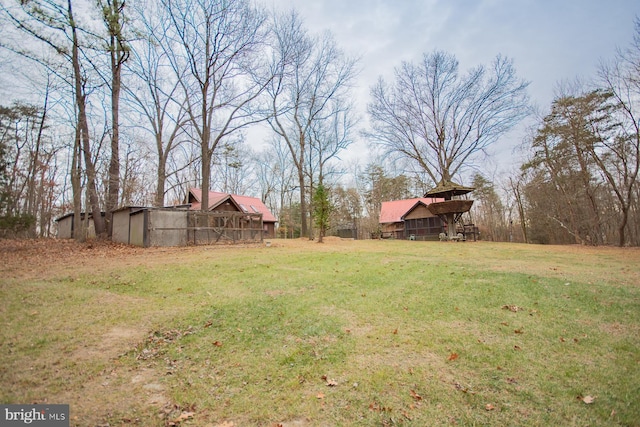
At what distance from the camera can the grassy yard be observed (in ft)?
8.63

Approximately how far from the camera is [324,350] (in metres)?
3.71

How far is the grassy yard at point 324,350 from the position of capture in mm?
2629

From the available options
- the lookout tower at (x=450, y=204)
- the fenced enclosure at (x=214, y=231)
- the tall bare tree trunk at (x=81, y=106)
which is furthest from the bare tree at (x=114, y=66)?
the lookout tower at (x=450, y=204)

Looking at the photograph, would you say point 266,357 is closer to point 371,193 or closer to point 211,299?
point 211,299

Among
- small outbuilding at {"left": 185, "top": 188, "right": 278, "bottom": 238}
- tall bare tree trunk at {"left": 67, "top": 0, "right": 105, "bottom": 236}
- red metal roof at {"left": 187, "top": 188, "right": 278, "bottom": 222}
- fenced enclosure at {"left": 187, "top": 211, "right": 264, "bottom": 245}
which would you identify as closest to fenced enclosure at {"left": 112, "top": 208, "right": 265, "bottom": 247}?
fenced enclosure at {"left": 187, "top": 211, "right": 264, "bottom": 245}

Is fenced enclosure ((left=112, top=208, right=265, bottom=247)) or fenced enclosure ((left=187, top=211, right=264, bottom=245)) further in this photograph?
fenced enclosure ((left=187, top=211, right=264, bottom=245))

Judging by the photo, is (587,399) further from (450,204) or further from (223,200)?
(223,200)

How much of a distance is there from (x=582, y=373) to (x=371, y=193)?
134 feet

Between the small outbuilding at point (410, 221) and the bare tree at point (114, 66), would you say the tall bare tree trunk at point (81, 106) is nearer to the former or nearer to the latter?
the bare tree at point (114, 66)

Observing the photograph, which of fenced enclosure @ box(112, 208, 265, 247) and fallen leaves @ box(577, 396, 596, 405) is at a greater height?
fenced enclosure @ box(112, 208, 265, 247)

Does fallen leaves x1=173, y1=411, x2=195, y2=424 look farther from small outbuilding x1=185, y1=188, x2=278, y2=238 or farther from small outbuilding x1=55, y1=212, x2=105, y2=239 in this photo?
small outbuilding x1=55, y1=212, x2=105, y2=239

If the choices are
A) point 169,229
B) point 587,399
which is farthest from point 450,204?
point 587,399

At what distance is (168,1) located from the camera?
15734 mm

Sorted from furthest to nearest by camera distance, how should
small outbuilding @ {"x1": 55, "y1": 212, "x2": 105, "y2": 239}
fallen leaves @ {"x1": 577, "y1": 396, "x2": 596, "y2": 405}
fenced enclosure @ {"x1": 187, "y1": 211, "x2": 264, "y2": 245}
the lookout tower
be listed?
small outbuilding @ {"x1": 55, "y1": 212, "x2": 105, "y2": 239} → the lookout tower → fenced enclosure @ {"x1": 187, "y1": 211, "x2": 264, "y2": 245} → fallen leaves @ {"x1": 577, "y1": 396, "x2": 596, "y2": 405}
